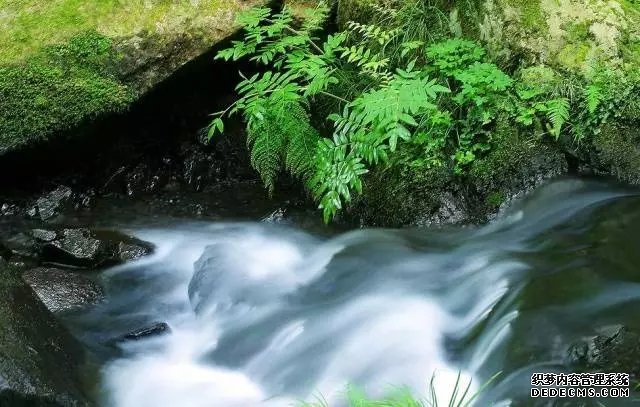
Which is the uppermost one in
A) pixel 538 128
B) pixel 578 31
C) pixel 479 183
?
pixel 578 31

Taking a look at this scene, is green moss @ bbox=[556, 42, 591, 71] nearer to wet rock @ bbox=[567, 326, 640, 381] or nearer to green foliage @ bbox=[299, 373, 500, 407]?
wet rock @ bbox=[567, 326, 640, 381]

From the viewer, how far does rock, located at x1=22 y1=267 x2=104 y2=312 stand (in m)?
4.64

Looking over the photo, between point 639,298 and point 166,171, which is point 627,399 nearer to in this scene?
point 639,298

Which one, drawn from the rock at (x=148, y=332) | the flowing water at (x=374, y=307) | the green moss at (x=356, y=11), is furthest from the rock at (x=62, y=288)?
the green moss at (x=356, y=11)

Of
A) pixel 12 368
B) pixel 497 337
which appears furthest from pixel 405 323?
pixel 12 368

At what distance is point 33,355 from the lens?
3357 mm

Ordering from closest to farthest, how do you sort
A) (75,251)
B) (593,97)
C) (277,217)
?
1. (593,97)
2. (75,251)
3. (277,217)

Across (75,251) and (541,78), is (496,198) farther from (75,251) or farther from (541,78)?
(75,251)

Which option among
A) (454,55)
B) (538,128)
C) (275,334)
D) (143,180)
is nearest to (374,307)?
(275,334)

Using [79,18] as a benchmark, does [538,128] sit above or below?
below

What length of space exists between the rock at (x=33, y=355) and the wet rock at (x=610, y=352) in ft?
7.94

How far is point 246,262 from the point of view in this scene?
507 cm

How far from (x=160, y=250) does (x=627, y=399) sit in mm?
3684

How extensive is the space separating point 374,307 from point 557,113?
1730 mm
